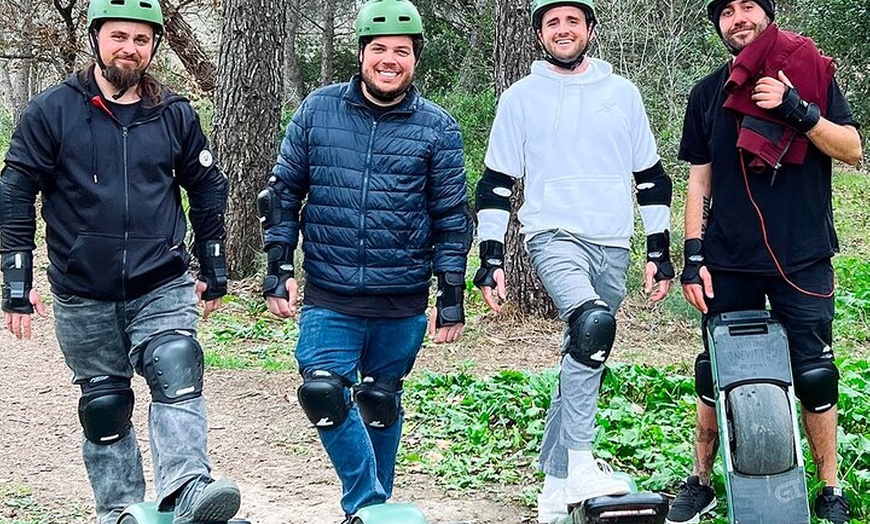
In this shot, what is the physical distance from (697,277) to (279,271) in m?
1.88

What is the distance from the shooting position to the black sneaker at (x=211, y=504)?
12.2 feet

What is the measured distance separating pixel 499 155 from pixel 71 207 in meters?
1.84

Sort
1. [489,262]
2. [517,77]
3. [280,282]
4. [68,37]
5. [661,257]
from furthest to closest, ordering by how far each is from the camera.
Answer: [68,37] < [517,77] < [661,257] < [489,262] < [280,282]

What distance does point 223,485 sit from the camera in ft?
12.3

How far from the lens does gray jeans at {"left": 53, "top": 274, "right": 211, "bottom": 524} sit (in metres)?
4.04

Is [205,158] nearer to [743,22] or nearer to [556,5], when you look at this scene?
[556,5]

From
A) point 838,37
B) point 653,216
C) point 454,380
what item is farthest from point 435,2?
point 653,216

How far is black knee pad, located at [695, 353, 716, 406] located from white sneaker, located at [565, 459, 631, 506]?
2.41ft

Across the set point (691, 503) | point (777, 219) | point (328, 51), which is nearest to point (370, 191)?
point (777, 219)

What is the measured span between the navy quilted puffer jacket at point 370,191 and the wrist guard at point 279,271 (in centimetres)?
4

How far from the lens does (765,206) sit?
4.53 m

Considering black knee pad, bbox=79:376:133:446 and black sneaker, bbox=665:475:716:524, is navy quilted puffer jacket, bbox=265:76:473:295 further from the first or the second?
black sneaker, bbox=665:475:716:524

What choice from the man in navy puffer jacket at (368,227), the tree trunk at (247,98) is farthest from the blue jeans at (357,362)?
the tree trunk at (247,98)

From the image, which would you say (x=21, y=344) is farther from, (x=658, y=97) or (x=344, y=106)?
(x=658, y=97)
